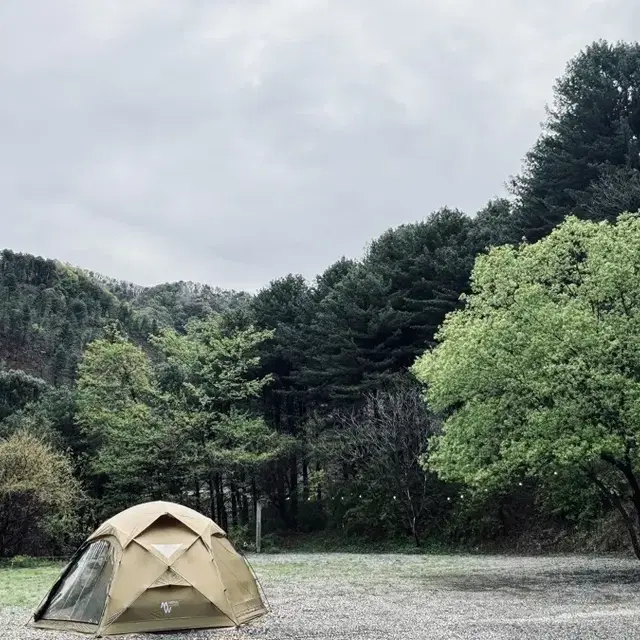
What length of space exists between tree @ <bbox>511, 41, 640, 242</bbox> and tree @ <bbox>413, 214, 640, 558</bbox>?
50.0 ft

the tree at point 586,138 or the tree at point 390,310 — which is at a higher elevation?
the tree at point 586,138

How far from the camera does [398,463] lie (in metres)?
32.1

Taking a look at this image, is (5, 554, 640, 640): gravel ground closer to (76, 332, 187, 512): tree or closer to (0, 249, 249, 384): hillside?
(76, 332, 187, 512): tree

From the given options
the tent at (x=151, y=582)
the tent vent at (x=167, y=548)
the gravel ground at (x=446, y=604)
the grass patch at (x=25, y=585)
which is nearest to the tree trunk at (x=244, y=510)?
the grass patch at (x=25, y=585)

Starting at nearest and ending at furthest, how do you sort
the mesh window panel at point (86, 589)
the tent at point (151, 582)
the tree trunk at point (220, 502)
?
the tent at point (151, 582)
the mesh window panel at point (86, 589)
the tree trunk at point (220, 502)

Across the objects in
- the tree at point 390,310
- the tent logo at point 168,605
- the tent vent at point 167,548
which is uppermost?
the tree at point 390,310

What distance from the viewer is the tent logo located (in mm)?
11047

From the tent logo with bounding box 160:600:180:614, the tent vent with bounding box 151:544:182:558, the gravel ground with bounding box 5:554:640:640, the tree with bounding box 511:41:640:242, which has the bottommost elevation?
the gravel ground with bounding box 5:554:640:640

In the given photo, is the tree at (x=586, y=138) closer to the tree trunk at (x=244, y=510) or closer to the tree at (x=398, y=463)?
the tree at (x=398, y=463)

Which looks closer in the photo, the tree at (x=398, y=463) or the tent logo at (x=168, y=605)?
the tent logo at (x=168, y=605)

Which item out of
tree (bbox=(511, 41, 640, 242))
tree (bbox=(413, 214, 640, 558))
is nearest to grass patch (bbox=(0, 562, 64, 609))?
tree (bbox=(413, 214, 640, 558))

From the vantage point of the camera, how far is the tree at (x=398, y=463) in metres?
32.0

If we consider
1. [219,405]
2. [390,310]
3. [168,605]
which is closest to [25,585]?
[168,605]

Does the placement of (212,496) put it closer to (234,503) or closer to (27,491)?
(234,503)
